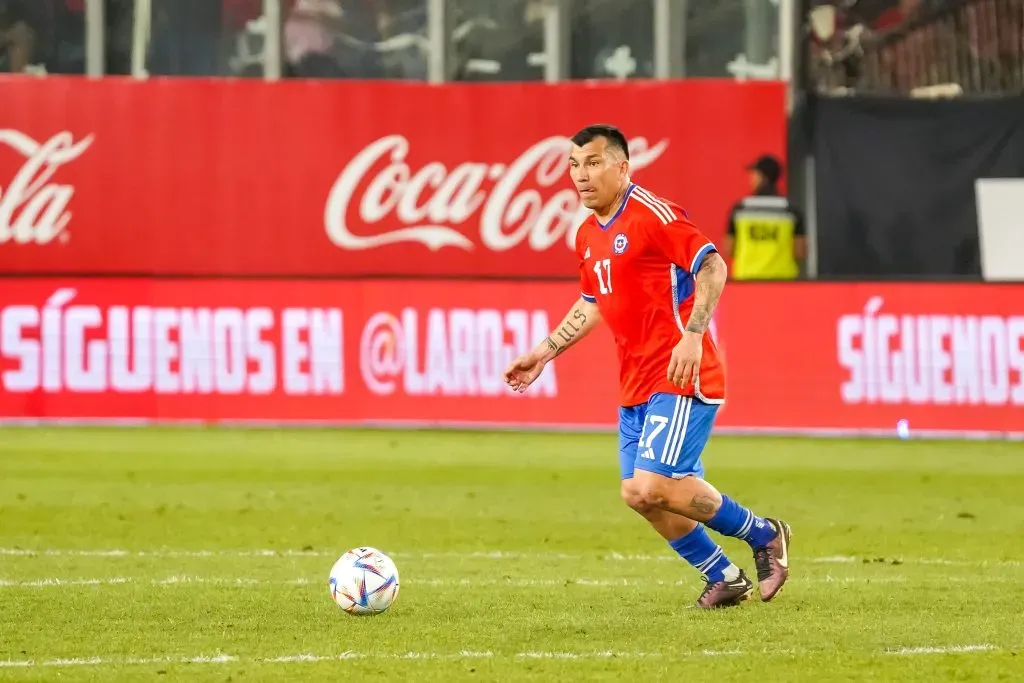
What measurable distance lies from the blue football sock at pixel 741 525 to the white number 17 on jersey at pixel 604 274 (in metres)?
1.10

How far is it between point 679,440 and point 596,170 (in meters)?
1.25

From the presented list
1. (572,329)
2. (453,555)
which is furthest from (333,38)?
(572,329)

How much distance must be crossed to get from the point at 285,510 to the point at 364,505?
2.02 feet

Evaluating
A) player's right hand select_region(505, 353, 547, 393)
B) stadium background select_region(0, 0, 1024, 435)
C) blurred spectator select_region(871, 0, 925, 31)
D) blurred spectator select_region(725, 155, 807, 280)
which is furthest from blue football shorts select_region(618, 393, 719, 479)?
blurred spectator select_region(871, 0, 925, 31)

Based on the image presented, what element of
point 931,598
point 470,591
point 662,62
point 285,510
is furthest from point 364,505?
point 662,62

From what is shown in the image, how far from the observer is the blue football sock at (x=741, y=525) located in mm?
8789

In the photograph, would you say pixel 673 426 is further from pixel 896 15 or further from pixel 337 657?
pixel 896 15

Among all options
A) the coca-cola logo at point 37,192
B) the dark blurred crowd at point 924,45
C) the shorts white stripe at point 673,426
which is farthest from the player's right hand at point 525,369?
the dark blurred crowd at point 924,45

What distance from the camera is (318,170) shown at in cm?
2392

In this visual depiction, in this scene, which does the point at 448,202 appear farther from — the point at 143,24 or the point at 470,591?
the point at 470,591

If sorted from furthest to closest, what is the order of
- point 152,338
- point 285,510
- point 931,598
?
point 152,338 < point 285,510 < point 931,598

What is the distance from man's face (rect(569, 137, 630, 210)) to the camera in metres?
8.58

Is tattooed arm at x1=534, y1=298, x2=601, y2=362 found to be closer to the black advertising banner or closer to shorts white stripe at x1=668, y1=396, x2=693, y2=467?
shorts white stripe at x1=668, y1=396, x2=693, y2=467

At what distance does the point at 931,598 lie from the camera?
9.18 meters
